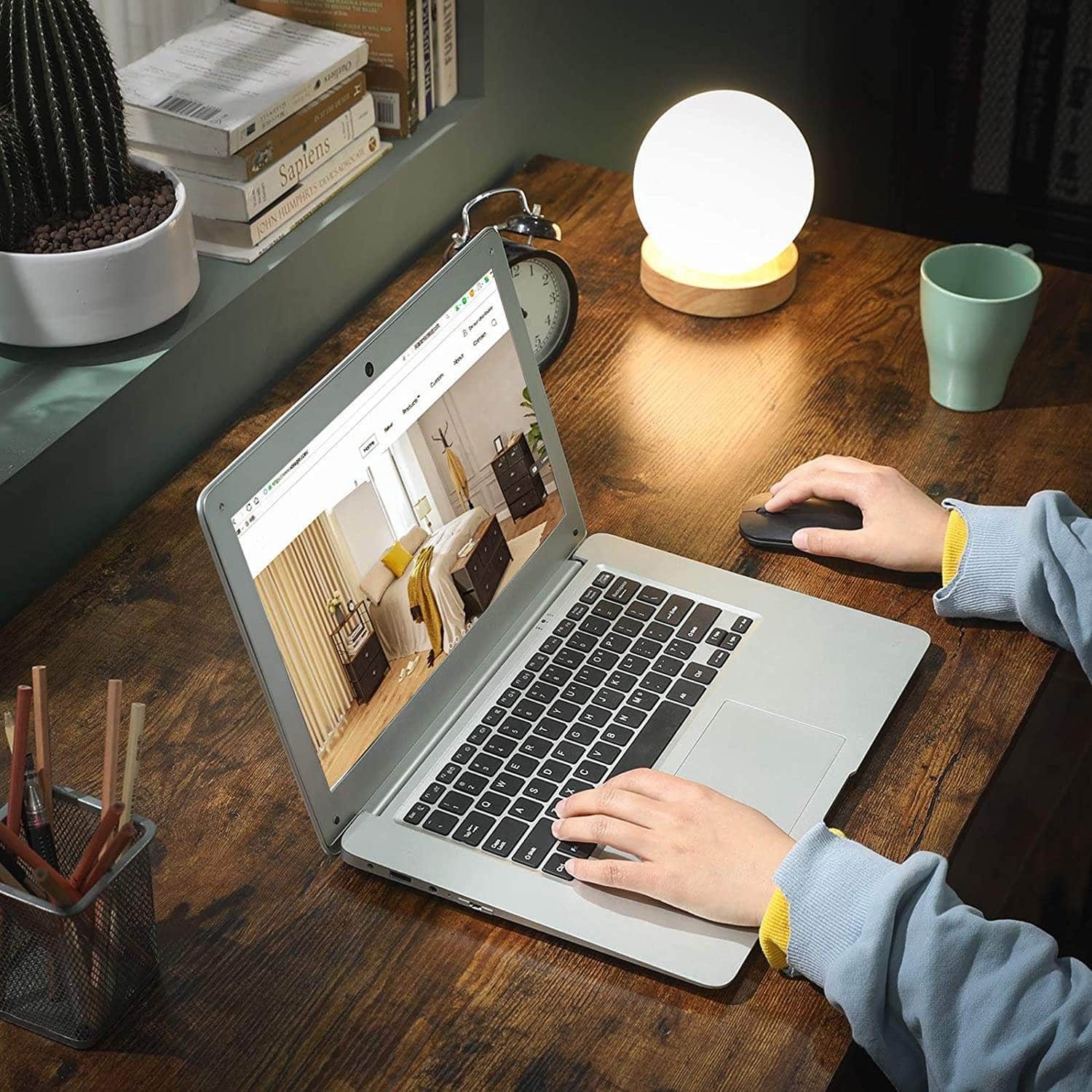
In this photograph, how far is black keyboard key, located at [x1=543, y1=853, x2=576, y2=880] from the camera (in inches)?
36.9

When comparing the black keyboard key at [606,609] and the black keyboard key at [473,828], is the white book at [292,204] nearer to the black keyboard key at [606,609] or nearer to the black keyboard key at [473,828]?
the black keyboard key at [606,609]

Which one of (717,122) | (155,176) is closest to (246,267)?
(155,176)

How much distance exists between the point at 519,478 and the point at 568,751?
0.23 metres

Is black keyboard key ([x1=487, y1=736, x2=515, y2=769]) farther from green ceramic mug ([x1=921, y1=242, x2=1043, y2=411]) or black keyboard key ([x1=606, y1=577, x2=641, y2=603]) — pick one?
green ceramic mug ([x1=921, y1=242, x2=1043, y2=411])

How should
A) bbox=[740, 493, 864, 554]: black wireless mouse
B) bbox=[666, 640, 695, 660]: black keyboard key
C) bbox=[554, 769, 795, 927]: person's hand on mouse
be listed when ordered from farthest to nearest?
bbox=[740, 493, 864, 554]: black wireless mouse
bbox=[666, 640, 695, 660]: black keyboard key
bbox=[554, 769, 795, 927]: person's hand on mouse

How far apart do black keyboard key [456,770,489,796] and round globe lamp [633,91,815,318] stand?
69 cm

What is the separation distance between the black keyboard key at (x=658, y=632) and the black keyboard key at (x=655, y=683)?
0.13 ft

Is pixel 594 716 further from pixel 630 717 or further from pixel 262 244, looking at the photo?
pixel 262 244

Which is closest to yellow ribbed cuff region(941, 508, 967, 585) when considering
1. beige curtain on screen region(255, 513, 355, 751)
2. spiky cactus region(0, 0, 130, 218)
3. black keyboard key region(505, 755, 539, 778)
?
black keyboard key region(505, 755, 539, 778)

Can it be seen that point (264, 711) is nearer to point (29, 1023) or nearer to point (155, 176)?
point (29, 1023)

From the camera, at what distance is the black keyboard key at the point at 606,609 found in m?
1.14

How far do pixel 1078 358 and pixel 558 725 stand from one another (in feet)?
2.44

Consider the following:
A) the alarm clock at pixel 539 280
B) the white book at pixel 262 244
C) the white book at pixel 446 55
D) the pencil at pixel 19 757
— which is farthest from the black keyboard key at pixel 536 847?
the white book at pixel 446 55

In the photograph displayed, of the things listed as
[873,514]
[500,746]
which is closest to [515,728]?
[500,746]
